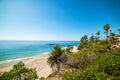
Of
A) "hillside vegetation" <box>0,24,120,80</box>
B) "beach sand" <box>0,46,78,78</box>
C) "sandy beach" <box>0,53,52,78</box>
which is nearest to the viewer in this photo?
"hillside vegetation" <box>0,24,120,80</box>

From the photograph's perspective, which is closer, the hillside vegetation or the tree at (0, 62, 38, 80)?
the hillside vegetation

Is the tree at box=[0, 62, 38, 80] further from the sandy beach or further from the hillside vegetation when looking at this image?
the sandy beach

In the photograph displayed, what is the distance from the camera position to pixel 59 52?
32562mm

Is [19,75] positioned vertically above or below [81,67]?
below

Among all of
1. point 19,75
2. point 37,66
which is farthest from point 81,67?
point 37,66

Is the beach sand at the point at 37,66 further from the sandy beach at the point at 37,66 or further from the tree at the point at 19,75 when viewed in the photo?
the tree at the point at 19,75

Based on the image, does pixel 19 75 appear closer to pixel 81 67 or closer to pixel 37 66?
pixel 81 67

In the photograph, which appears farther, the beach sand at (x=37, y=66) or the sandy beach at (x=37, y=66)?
the sandy beach at (x=37, y=66)

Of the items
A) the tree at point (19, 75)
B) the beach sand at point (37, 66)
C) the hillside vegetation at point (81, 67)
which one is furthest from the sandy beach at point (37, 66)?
the tree at point (19, 75)

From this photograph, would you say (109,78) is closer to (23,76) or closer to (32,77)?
(32,77)

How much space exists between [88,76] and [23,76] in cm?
1712

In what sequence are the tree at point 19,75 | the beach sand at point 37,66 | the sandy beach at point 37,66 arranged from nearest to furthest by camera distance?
the tree at point 19,75
the beach sand at point 37,66
the sandy beach at point 37,66

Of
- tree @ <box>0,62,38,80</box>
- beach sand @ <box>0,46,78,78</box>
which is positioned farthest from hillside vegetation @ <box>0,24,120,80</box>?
beach sand @ <box>0,46,78,78</box>

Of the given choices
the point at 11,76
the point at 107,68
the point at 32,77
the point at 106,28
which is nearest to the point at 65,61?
the point at 32,77
